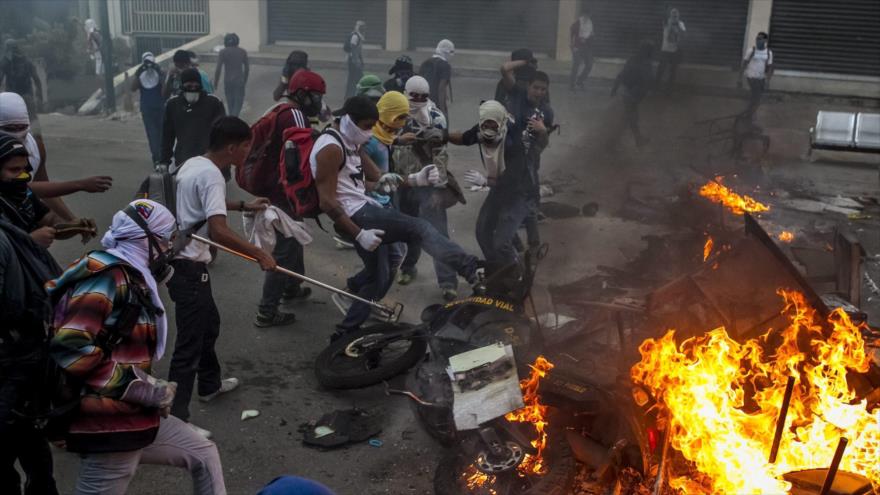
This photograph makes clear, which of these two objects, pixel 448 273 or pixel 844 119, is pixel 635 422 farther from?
pixel 844 119

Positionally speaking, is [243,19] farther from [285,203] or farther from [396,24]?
[285,203]

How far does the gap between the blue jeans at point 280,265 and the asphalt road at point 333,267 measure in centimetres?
21

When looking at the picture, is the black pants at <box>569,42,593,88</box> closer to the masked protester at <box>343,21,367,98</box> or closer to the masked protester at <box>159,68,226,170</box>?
the masked protester at <box>343,21,367,98</box>

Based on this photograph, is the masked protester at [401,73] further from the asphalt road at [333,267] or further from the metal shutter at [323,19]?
the metal shutter at [323,19]

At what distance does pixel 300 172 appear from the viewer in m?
5.62

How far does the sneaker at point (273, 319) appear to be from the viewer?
637 cm

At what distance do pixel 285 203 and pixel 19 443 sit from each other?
2.96 metres

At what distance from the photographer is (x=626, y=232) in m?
9.49

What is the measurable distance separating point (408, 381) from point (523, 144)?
293cm

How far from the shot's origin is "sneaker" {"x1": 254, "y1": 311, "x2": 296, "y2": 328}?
20.9ft

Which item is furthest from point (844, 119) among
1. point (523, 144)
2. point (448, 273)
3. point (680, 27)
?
point (448, 273)

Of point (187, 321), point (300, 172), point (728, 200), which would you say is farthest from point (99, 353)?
point (728, 200)

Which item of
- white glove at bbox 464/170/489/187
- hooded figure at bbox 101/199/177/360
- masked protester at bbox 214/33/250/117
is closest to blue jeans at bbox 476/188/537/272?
white glove at bbox 464/170/489/187

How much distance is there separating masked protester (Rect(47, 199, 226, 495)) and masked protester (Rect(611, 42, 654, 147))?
1204 centimetres
